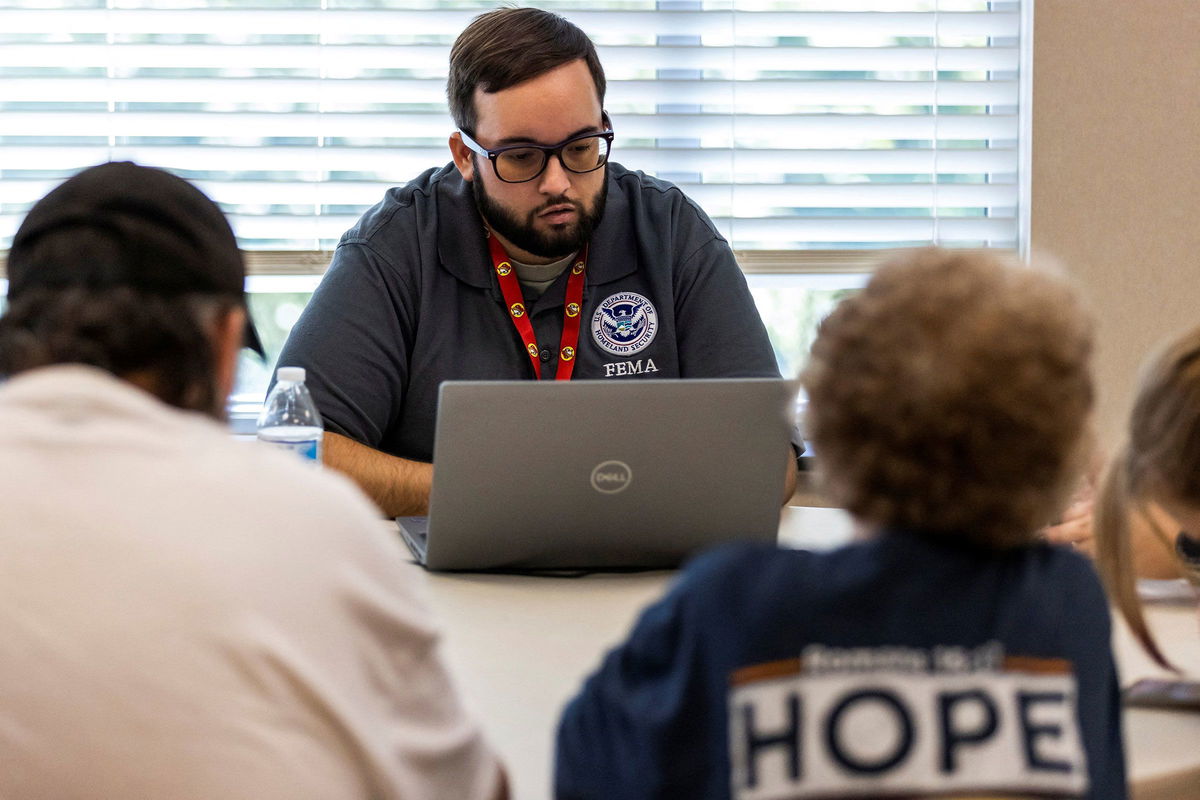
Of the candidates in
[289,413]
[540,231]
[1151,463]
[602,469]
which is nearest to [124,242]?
[602,469]

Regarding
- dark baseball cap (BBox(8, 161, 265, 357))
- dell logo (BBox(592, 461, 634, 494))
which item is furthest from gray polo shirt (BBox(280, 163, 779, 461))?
dark baseball cap (BBox(8, 161, 265, 357))

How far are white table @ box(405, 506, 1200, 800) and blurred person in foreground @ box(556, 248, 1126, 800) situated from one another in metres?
0.13

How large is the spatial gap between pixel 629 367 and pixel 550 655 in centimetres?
109

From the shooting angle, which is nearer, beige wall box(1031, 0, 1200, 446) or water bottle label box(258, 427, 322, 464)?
water bottle label box(258, 427, 322, 464)

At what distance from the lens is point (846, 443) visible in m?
0.83

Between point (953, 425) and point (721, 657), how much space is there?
8.2 inches

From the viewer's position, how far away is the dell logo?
1.47m

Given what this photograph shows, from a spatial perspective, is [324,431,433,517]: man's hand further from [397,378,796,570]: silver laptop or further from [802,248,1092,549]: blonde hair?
[802,248,1092,549]: blonde hair

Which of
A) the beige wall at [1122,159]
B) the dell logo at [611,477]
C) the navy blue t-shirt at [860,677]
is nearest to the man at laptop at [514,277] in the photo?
the dell logo at [611,477]

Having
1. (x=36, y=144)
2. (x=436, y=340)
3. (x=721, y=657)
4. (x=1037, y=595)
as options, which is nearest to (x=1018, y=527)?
(x=1037, y=595)

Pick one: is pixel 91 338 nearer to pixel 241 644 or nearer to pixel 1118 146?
pixel 241 644

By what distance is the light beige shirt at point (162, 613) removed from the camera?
775 millimetres

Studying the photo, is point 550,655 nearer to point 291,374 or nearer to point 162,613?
point 162,613

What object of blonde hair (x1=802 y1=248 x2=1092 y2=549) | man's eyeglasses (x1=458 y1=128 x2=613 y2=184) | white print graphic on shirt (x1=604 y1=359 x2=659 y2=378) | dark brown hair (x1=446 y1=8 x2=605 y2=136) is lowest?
white print graphic on shirt (x1=604 y1=359 x2=659 y2=378)
